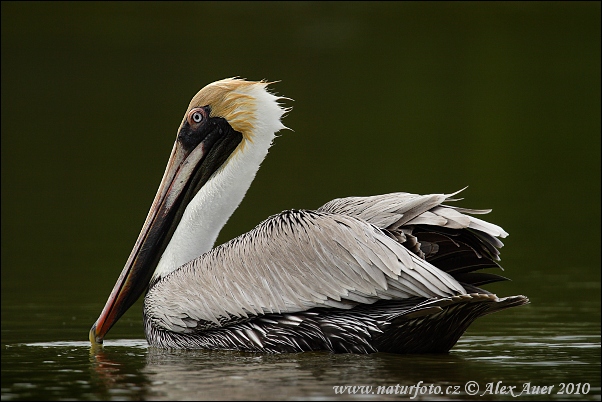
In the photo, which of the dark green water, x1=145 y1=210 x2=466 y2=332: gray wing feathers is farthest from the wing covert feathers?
the dark green water

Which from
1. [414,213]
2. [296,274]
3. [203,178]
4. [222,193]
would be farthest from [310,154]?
[414,213]

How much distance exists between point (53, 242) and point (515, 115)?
551 inches

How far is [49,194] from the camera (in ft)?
53.5

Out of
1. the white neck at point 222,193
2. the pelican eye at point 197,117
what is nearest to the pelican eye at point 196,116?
the pelican eye at point 197,117

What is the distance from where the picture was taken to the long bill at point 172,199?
797 cm

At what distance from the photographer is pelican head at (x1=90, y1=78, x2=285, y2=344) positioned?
7871 mm

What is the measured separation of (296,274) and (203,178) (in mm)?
1419

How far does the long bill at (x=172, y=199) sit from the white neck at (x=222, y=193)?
99 millimetres

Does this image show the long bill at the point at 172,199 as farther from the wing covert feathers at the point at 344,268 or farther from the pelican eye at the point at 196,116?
the wing covert feathers at the point at 344,268

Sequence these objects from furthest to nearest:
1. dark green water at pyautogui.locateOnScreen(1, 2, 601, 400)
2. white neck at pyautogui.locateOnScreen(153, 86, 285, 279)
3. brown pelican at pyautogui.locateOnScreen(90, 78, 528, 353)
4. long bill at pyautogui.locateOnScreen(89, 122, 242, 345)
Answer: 1. long bill at pyautogui.locateOnScreen(89, 122, 242, 345)
2. white neck at pyautogui.locateOnScreen(153, 86, 285, 279)
3. brown pelican at pyautogui.locateOnScreen(90, 78, 528, 353)
4. dark green water at pyautogui.locateOnScreen(1, 2, 601, 400)

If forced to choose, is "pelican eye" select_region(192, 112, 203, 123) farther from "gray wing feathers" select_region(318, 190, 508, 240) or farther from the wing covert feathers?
"gray wing feathers" select_region(318, 190, 508, 240)

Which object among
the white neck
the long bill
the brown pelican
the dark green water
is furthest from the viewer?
the long bill

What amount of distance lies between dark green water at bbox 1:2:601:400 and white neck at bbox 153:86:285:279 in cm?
68

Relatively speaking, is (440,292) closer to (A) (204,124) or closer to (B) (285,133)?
(A) (204,124)
